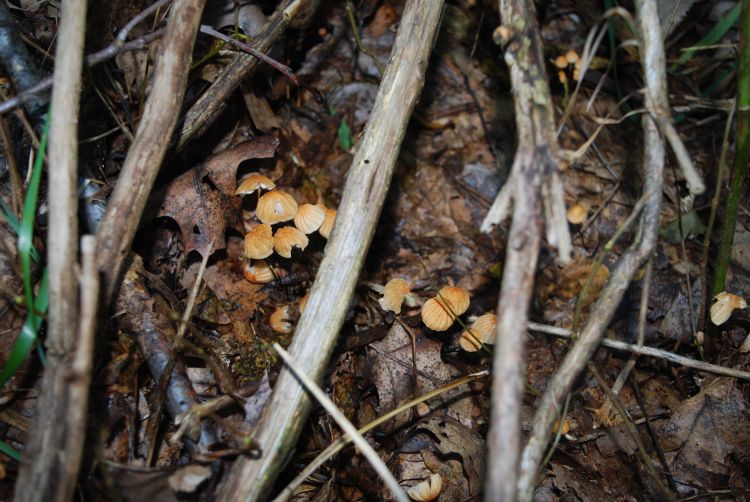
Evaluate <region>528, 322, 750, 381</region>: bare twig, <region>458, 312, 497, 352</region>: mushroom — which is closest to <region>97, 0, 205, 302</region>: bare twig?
<region>458, 312, 497, 352</region>: mushroom

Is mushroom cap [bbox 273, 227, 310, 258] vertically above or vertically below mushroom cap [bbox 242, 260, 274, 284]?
above

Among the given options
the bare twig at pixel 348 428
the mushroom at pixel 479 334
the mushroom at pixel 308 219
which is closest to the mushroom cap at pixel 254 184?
the mushroom at pixel 308 219

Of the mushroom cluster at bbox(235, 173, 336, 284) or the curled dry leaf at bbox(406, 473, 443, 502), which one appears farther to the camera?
the mushroom cluster at bbox(235, 173, 336, 284)

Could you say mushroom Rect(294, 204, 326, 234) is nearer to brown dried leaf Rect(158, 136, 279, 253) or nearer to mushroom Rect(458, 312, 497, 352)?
brown dried leaf Rect(158, 136, 279, 253)

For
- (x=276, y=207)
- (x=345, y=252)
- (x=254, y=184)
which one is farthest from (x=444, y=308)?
(x=254, y=184)

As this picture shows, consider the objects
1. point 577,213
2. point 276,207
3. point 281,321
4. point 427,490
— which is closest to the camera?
point 427,490

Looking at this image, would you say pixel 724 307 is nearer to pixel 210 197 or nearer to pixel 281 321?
pixel 281 321

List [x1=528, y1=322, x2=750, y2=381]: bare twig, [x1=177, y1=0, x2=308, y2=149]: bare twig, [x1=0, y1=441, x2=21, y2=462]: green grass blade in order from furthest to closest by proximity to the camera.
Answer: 1. [x1=177, y1=0, x2=308, y2=149]: bare twig
2. [x1=528, y1=322, x2=750, y2=381]: bare twig
3. [x1=0, y1=441, x2=21, y2=462]: green grass blade

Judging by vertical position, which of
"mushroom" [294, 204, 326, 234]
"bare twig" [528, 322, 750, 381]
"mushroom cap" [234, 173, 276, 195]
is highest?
"mushroom cap" [234, 173, 276, 195]
